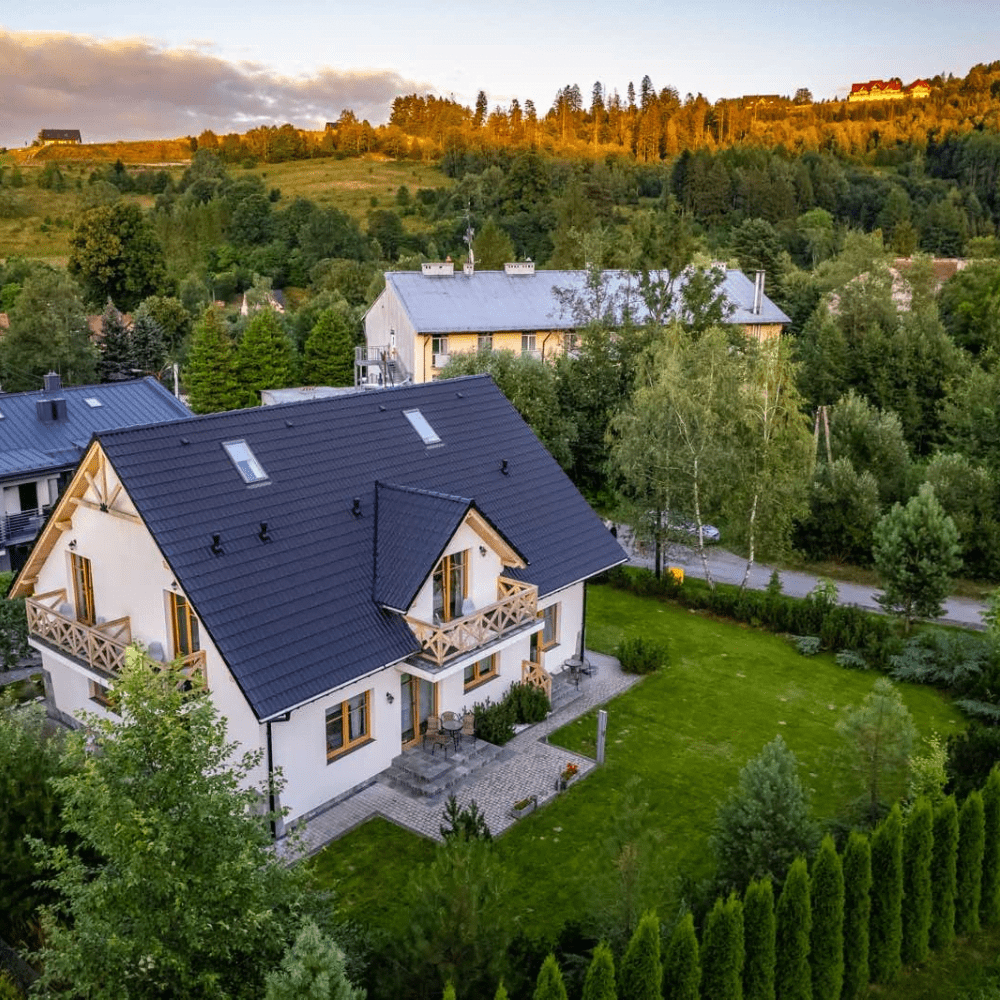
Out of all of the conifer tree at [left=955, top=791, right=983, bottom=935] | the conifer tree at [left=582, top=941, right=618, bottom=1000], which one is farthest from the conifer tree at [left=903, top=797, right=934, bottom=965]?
the conifer tree at [left=582, top=941, right=618, bottom=1000]

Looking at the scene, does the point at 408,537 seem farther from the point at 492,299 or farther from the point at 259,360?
the point at 259,360

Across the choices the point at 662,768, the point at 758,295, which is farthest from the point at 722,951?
the point at 758,295

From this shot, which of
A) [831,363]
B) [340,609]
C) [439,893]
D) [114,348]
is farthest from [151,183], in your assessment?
[439,893]

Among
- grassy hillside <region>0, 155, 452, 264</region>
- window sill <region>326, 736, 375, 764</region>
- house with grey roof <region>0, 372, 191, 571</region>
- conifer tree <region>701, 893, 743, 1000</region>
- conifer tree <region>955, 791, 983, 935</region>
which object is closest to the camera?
conifer tree <region>701, 893, 743, 1000</region>

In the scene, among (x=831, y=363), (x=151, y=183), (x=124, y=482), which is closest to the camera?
(x=124, y=482)

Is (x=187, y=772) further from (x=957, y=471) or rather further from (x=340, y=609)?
(x=957, y=471)

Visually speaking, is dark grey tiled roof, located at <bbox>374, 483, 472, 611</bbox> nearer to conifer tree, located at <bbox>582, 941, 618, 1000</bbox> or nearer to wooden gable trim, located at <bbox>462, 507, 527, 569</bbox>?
wooden gable trim, located at <bbox>462, 507, 527, 569</bbox>
